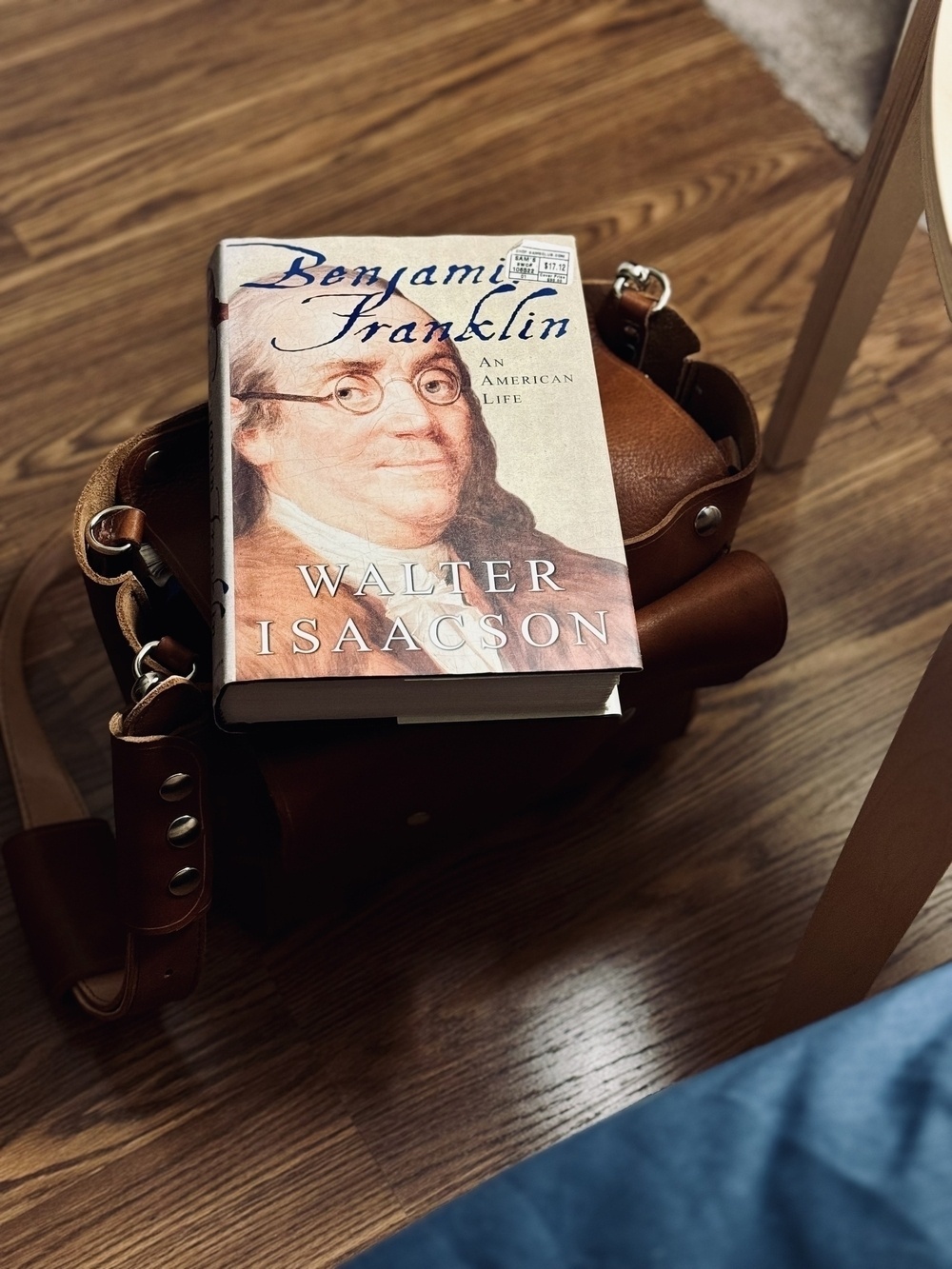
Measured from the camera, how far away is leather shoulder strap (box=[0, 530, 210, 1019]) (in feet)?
2.36

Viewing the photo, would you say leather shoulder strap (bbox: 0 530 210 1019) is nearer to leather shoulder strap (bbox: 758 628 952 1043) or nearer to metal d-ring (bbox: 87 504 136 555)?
metal d-ring (bbox: 87 504 136 555)

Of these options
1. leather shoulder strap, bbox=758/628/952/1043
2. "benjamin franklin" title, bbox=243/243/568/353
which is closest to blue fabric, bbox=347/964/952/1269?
leather shoulder strap, bbox=758/628/952/1043

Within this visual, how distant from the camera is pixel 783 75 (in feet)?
4.47

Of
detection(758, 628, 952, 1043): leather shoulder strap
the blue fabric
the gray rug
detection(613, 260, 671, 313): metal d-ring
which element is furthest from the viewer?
the gray rug

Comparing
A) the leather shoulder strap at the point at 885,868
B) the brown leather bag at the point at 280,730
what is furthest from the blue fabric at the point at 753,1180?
the brown leather bag at the point at 280,730

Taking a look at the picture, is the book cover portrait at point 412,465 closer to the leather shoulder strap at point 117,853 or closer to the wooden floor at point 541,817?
the leather shoulder strap at point 117,853

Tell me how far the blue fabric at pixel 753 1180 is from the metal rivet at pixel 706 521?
1.20ft

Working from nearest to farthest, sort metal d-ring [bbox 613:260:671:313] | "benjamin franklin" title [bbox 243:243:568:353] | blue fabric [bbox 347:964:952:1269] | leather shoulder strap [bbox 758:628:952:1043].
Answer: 1. blue fabric [bbox 347:964:952:1269]
2. leather shoulder strap [bbox 758:628:952:1043]
3. "benjamin franklin" title [bbox 243:243:568:353]
4. metal d-ring [bbox 613:260:671:313]

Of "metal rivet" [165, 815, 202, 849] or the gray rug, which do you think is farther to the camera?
the gray rug

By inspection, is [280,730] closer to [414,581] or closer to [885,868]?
[414,581]

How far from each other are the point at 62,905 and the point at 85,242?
2.10 feet

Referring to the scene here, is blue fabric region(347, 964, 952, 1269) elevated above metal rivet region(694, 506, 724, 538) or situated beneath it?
elevated above

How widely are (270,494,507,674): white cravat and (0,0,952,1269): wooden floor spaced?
313mm

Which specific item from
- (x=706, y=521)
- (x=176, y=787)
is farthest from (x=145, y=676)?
(x=706, y=521)
